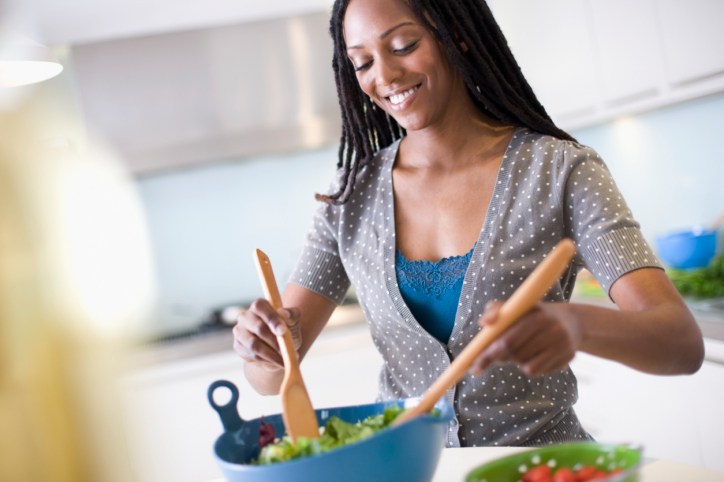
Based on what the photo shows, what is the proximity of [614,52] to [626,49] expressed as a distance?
6 cm

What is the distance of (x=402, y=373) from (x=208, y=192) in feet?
8.71

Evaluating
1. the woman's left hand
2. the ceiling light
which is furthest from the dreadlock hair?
the ceiling light

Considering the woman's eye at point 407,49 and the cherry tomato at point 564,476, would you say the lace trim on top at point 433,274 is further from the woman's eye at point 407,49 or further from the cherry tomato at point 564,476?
the cherry tomato at point 564,476

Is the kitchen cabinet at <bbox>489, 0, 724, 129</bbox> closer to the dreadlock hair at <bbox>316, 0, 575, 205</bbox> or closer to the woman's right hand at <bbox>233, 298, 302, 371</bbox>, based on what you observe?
the dreadlock hair at <bbox>316, 0, 575, 205</bbox>

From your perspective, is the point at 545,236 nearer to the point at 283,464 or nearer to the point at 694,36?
the point at 283,464

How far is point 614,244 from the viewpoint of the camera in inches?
41.1

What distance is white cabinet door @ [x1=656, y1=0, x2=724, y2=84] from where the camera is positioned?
210 cm

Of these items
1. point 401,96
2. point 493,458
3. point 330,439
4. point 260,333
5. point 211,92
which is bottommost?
point 493,458

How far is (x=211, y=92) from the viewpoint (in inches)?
131

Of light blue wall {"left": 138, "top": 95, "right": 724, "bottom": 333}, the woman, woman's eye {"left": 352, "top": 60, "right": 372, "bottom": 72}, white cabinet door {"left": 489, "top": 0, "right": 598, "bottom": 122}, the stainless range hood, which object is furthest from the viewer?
light blue wall {"left": 138, "top": 95, "right": 724, "bottom": 333}

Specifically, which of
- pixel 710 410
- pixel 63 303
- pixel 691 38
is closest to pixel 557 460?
pixel 710 410

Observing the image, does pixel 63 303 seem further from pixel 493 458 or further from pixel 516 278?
pixel 493 458

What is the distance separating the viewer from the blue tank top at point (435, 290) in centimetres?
120

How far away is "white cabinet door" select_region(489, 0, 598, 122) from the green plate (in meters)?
2.06
